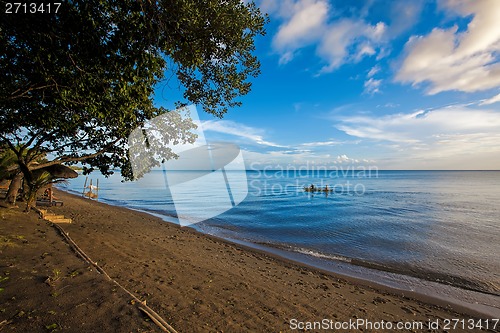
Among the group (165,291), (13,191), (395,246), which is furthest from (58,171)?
(395,246)

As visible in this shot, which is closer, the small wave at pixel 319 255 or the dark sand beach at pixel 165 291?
the dark sand beach at pixel 165 291

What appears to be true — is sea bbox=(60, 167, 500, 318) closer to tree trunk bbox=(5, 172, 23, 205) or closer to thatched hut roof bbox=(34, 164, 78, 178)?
thatched hut roof bbox=(34, 164, 78, 178)

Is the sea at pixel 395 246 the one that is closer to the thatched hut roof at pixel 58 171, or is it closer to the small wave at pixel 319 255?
the small wave at pixel 319 255

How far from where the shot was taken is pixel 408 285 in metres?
9.05

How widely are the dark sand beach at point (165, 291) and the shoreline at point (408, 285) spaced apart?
0.98 ft

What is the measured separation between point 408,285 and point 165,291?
8881mm

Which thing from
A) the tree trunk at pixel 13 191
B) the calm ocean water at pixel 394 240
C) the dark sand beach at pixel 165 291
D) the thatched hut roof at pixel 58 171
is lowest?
the calm ocean water at pixel 394 240

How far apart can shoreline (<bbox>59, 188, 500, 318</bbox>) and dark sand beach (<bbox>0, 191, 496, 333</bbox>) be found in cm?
30

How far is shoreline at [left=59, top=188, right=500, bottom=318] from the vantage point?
7613 mm

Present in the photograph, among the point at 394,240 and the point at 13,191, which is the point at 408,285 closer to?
the point at 394,240

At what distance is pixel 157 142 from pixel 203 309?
20.7ft

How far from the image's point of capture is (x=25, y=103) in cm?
638

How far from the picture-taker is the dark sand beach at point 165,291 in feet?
12.6

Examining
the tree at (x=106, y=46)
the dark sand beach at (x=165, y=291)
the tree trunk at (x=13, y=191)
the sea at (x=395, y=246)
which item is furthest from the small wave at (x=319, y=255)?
the tree trunk at (x=13, y=191)
